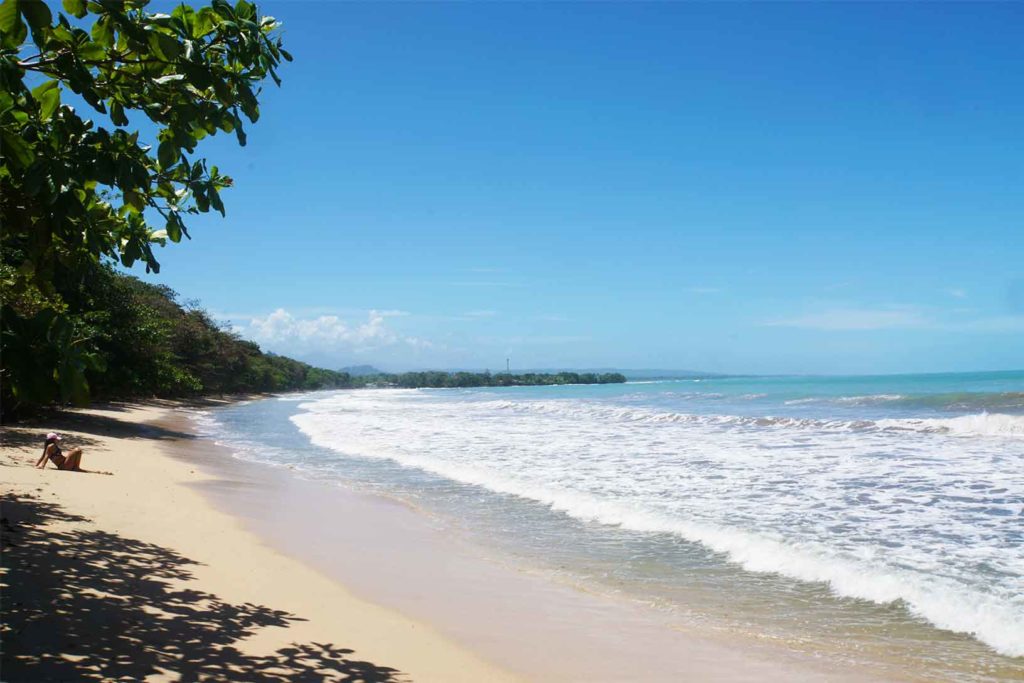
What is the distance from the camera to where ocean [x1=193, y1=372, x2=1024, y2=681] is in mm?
5703

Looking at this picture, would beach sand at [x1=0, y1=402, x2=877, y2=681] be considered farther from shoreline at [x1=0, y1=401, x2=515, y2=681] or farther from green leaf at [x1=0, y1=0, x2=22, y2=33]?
green leaf at [x1=0, y1=0, x2=22, y2=33]

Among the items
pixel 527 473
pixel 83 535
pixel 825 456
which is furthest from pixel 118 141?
pixel 825 456

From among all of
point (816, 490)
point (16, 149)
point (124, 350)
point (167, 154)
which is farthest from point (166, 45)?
point (124, 350)

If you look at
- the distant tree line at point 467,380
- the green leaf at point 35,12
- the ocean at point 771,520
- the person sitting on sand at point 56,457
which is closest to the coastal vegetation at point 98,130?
the green leaf at point 35,12

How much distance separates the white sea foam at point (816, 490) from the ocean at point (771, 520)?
0.04 m

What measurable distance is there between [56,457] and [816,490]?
11236 millimetres

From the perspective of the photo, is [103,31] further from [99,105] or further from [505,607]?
[505,607]

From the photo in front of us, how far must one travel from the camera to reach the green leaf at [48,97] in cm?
303

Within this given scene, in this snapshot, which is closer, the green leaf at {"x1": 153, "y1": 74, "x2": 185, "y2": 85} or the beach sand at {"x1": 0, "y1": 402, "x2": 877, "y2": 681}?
the green leaf at {"x1": 153, "y1": 74, "x2": 185, "y2": 85}

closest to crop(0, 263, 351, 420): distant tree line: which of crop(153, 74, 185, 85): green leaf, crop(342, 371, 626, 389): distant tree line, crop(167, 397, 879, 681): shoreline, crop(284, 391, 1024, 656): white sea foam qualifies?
crop(153, 74, 185, 85): green leaf

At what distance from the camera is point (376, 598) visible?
6234mm

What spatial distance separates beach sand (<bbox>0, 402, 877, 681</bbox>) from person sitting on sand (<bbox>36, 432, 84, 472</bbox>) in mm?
1415

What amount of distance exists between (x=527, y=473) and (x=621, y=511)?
3.93 metres

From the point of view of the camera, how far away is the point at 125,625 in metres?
4.78
